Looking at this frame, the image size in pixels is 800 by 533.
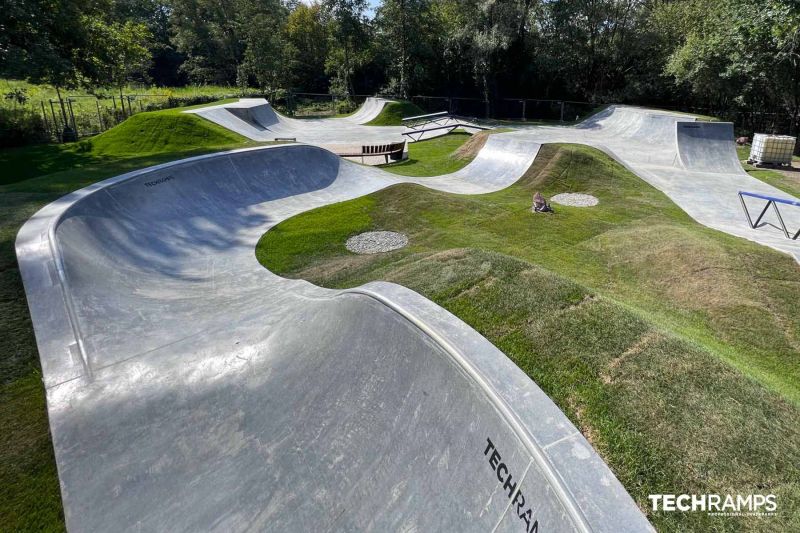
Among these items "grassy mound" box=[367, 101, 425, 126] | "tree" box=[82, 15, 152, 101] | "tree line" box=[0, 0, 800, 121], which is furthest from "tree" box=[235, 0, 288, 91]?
"tree" box=[82, 15, 152, 101]

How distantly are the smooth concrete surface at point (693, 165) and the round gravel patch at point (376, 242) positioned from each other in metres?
9.12

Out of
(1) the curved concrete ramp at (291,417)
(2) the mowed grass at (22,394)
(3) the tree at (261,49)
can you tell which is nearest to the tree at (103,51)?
(2) the mowed grass at (22,394)

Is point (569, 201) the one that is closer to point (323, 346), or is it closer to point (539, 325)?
point (539, 325)

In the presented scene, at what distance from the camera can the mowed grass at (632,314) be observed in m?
3.11

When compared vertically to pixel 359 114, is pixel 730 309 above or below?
below

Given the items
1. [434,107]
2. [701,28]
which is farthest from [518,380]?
[434,107]

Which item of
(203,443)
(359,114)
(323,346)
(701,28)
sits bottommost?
(203,443)

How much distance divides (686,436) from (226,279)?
8573mm

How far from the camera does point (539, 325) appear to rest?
4754 millimetres

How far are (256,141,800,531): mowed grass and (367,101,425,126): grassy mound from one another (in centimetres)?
2401

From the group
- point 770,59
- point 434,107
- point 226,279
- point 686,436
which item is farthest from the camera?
point 434,107

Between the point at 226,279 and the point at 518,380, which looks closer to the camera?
the point at 518,380

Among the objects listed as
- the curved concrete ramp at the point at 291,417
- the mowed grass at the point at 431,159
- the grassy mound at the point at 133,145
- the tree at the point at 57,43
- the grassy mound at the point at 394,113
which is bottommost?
the curved concrete ramp at the point at 291,417

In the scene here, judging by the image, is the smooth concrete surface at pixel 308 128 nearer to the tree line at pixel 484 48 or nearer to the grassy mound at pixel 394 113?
the grassy mound at pixel 394 113
